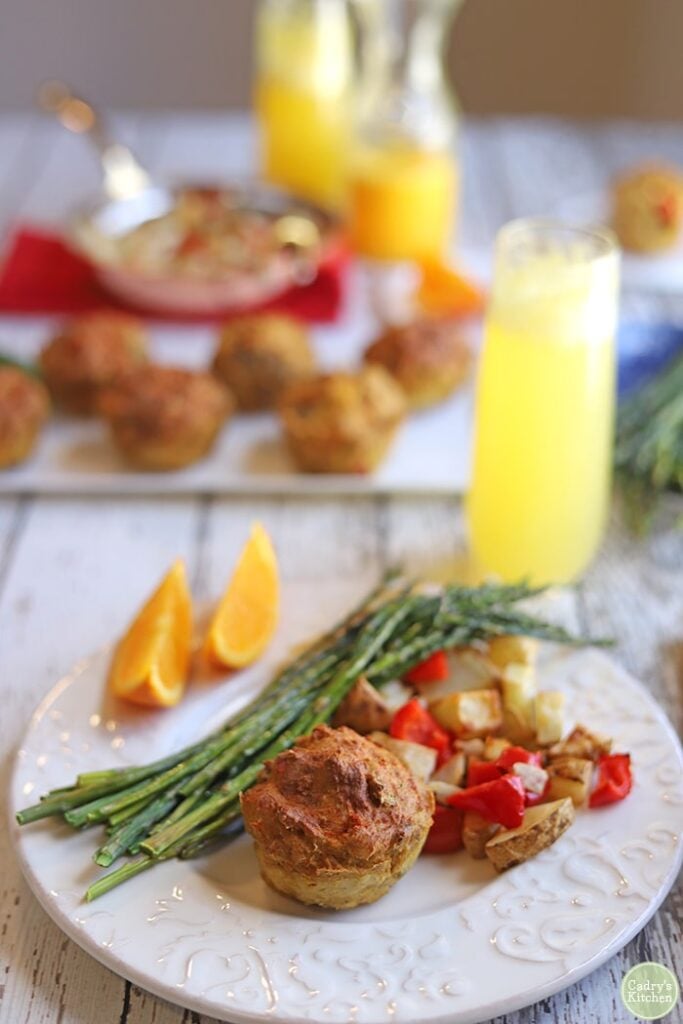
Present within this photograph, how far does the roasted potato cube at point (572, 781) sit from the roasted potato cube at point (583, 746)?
0.03 m

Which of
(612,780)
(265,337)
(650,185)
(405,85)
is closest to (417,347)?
(265,337)

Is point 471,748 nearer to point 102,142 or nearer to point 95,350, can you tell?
point 95,350

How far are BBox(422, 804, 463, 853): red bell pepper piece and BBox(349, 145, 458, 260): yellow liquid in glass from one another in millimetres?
2166

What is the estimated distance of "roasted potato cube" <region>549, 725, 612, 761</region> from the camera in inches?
66.6

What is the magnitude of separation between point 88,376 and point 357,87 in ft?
4.91

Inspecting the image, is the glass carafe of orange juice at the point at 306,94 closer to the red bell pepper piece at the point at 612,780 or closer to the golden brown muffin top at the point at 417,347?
the golden brown muffin top at the point at 417,347

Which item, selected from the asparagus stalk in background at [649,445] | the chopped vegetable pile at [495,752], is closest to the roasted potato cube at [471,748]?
the chopped vegetable pile at [495,752]

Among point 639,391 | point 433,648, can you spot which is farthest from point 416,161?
point 433,648

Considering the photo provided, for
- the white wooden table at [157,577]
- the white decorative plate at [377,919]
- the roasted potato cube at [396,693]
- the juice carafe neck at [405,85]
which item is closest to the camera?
the white decorative plate at [377,919]

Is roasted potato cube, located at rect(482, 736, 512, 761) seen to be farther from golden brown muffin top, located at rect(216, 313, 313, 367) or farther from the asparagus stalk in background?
golden brown muffin top, located at rect(216, 313, 313, 367)

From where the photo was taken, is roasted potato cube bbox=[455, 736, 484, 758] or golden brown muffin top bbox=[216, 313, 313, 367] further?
golden brown muffin top bbox=[216, 313, 313, 367]

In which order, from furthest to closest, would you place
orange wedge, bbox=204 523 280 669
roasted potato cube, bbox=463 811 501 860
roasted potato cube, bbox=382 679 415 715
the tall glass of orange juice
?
the tall glass of orange juice
orange wedge, bbox=204 523 280 669
roasted potato cube, bbox=382 679 415 715
roasted potato cube, bbox=463 811 501 860

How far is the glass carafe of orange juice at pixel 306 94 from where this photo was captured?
3805 mm

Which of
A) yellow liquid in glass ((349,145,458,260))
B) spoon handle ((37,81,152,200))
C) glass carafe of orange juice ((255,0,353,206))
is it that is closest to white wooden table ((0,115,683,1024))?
yellow liquid in glass ((349,145,458,260))
